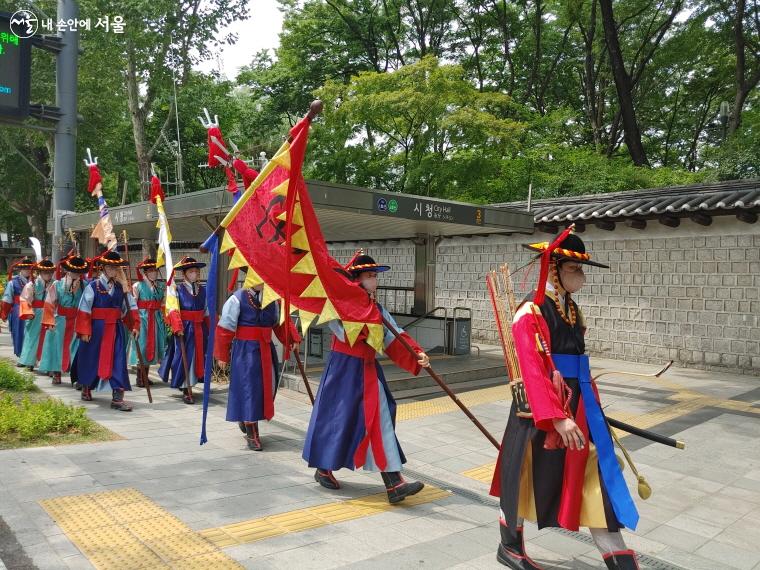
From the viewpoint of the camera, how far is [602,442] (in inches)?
133

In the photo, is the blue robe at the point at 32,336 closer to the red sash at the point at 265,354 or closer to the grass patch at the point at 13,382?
the grass patch at the point at 13,382

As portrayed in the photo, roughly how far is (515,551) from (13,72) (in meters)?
10.0

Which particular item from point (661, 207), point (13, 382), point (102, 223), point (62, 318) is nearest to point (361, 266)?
point (102, 223)

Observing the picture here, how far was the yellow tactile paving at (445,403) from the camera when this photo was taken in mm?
8062

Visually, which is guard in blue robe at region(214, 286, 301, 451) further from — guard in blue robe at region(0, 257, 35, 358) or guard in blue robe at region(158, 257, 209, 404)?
guard in blue robe at region(0, 257, 35, 358)

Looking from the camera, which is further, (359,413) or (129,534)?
(359,413)

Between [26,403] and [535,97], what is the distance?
24.4 meters

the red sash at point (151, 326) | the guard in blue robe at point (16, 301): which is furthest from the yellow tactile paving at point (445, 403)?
the guard in blue robe at point (16, 301)

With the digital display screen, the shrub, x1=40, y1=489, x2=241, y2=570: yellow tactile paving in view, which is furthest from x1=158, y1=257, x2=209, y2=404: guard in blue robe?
x1=40, y1=489, x2=241, y2=570: yellow tactile paving

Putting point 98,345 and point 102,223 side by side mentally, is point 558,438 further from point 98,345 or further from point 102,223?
point 102,223

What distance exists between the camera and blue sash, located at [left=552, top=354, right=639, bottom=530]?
10.6 ft

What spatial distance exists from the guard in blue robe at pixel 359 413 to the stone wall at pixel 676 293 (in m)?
8.51

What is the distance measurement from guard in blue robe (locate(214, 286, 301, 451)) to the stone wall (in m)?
7.81

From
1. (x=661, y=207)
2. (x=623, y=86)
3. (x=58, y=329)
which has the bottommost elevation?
(x=58, y=329)
